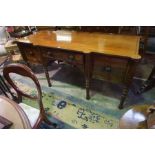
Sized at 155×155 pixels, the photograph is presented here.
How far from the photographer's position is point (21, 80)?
8.40 feet

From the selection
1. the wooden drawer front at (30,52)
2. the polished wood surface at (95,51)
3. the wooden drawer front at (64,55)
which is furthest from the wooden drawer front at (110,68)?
the wooden drawer front at (30,52)

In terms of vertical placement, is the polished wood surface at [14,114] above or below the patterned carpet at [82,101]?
above

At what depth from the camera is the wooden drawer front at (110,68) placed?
1.46 metres

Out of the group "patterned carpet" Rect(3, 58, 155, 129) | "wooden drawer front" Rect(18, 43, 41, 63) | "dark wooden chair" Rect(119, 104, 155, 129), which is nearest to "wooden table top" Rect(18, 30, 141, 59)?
"wooden drawer front" Rect(18, 43, 41, 63)

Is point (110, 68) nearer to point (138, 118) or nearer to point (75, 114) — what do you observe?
point (138, 118)

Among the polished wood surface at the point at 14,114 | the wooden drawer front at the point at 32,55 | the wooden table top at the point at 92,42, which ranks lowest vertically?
the polished wood surface at the point at 14,114

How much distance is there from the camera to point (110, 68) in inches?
60.7

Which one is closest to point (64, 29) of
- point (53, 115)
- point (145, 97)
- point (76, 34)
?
point (76, 34)

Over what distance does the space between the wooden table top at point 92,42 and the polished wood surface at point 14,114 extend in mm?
833

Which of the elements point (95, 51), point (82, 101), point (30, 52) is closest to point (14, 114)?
point (95, 51)

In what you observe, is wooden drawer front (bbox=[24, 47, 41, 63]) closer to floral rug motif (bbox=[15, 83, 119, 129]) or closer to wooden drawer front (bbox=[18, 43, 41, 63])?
wooden drawer front (bbox=[18, 43, 41, 63])

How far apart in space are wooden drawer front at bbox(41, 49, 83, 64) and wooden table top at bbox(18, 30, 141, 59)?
80mm

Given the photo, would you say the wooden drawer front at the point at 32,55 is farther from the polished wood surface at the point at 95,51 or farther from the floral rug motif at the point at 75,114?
the floral rug motif at the point at 75,114
